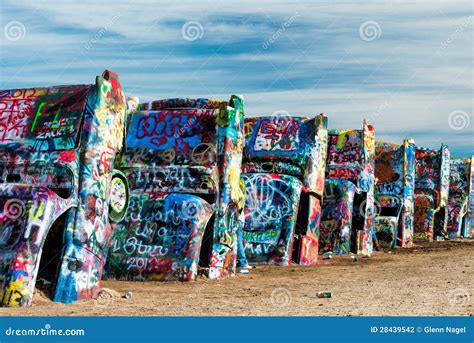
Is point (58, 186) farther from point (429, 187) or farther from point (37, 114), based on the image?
point (429, 187)

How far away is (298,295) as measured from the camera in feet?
44.6

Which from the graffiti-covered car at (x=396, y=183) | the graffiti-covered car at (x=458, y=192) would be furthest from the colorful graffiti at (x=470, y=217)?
the graffiti-covered car at (x=396, y=183)

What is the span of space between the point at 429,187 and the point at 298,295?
Result: 2171 cm

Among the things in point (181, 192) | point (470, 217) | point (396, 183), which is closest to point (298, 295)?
point (181, 192)

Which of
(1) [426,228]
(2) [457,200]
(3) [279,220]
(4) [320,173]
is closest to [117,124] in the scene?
(3) [279,220]

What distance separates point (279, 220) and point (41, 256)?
823 centimetres

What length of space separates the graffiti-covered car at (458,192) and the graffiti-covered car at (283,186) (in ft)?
62.6

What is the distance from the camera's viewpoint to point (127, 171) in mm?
16406

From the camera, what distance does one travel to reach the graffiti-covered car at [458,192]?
38.6 m

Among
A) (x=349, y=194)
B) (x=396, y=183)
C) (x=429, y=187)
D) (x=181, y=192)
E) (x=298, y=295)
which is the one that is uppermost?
(x=429, y=187)

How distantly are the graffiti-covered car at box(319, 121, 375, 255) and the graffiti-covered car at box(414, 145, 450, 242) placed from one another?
7754mm

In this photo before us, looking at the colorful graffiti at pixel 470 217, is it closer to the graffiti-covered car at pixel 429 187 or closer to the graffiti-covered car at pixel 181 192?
the graffiti-covered car at pixel 429 187

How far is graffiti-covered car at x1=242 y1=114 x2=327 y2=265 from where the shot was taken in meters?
19.7

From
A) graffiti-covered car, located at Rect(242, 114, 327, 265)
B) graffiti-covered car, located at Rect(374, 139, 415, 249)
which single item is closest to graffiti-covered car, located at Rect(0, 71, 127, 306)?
graffiti-covered car, located at Rect(242, 114, 327, 265)
